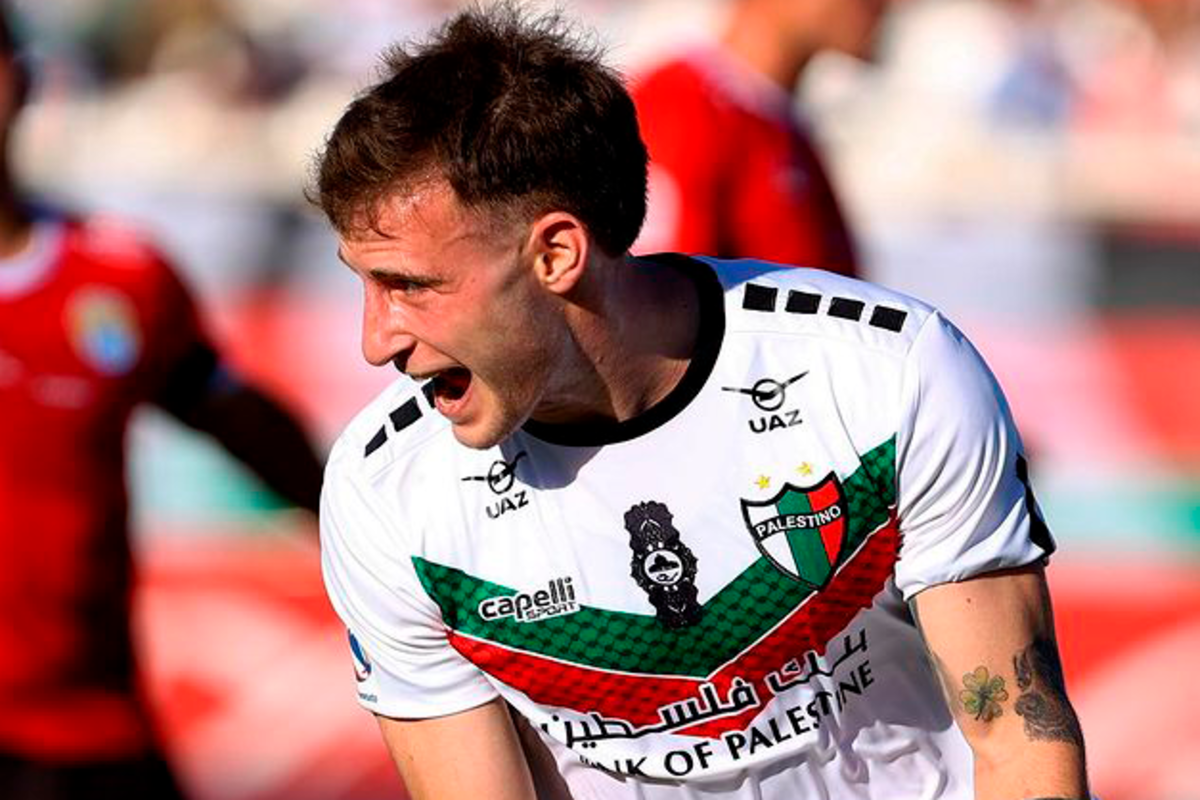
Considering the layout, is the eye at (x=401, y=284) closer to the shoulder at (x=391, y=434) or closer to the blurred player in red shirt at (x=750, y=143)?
the shoulder at (x=391, y=434)

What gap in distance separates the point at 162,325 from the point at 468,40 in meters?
2.04

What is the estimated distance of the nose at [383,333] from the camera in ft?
9.35

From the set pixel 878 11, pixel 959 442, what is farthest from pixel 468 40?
pixel 878 11

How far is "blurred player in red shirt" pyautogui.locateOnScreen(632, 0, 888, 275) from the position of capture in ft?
18.1

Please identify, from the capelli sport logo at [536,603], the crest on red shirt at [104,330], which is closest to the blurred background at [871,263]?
the crest on red shirt at [104,330]

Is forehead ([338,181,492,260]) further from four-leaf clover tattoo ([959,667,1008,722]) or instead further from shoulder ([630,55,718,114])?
shoulder ([630,55,718,114])

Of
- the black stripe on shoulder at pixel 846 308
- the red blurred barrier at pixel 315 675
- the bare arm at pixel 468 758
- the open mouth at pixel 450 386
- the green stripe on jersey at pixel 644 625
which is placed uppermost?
the open mouth at pixel 450 386

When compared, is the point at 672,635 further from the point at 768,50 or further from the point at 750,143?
the point at 768,50

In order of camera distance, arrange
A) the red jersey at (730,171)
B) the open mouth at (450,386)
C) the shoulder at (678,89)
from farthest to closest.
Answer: the shoulder at (678,89)
the red jersey at (730,171)
the open mouth at (450,386)

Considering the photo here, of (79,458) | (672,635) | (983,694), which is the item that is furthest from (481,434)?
(79,458)

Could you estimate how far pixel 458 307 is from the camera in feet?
9.36

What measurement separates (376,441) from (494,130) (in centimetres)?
54

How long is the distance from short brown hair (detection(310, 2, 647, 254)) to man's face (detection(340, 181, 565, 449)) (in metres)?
0.03

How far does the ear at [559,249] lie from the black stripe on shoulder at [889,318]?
1.32 ft
